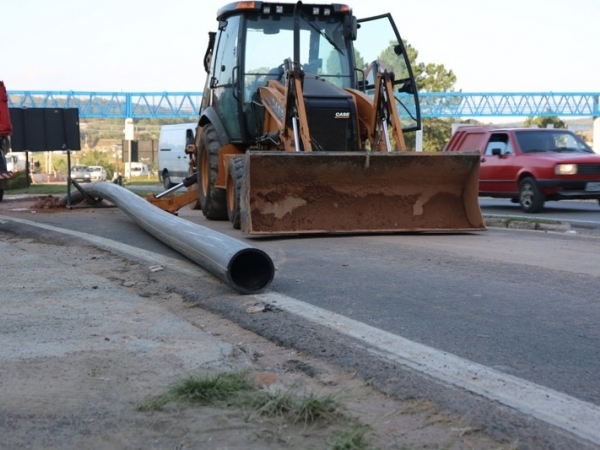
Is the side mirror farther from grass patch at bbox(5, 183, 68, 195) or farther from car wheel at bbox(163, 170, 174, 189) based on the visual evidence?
car wheel at bbox(163, 170, 174, 189)

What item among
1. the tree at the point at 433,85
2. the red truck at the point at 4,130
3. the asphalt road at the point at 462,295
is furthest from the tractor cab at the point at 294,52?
the tree at the point at 433,85

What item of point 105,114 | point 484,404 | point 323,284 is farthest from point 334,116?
point 105,114

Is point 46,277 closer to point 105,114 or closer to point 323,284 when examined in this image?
point 323,284

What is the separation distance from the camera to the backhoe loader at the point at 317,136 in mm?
10695

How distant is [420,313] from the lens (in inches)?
235

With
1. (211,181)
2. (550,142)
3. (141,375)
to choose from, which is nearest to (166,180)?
(550,142)

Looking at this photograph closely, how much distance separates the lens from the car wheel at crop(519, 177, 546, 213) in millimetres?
16984

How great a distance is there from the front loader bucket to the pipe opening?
138 inches

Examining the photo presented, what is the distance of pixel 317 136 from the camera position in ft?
38.1

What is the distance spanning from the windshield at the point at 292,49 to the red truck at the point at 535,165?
4.80 metres

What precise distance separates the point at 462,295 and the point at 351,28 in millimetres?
7064

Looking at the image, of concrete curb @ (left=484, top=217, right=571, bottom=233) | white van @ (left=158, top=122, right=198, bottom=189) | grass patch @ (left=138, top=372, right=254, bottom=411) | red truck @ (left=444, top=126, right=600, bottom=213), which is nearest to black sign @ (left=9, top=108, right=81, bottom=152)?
red truck @ (left=444, top=126, right=600, bottom=213)

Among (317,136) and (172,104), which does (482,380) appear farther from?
(172,104)

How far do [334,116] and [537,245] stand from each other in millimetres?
3078
